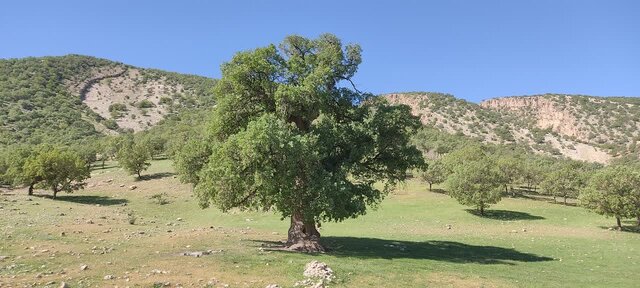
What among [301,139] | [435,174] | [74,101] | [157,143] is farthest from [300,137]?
[74,101]

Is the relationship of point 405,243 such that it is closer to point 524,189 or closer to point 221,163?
point 221,163

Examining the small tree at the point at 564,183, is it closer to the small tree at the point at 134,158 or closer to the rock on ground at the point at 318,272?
the rock on ground at the point at 318,272

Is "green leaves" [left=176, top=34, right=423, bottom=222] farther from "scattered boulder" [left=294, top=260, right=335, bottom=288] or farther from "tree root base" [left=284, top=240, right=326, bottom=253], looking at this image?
"scattered boulder" [left=294, top=260, right=335, bottom=288]

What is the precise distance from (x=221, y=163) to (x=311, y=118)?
668cm

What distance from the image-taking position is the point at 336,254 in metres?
25.5

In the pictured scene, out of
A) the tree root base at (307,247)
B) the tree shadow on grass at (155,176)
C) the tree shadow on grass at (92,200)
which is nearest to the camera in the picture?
the tree root base at (307,247)

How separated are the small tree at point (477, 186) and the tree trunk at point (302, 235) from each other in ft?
130

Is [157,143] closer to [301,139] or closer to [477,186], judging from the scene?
[477,186]

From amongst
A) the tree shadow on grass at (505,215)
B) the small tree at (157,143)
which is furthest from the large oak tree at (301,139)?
the small tree at (157,143)

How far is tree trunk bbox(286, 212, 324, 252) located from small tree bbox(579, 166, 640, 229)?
4128 cm

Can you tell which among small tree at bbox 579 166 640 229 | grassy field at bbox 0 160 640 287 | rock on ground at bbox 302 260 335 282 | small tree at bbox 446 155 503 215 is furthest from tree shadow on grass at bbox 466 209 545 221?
rock on ground at bbox 302 260 335 282

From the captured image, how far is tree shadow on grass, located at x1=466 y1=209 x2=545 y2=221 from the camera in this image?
197 ft

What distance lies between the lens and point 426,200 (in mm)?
71438

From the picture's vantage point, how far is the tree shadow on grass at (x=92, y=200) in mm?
61844
